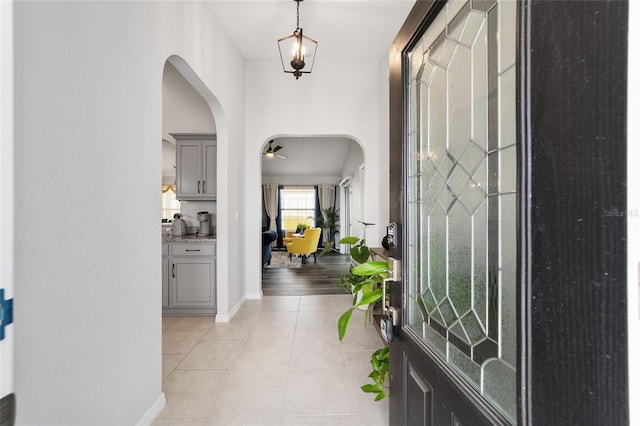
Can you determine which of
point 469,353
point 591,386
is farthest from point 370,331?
point 591,386

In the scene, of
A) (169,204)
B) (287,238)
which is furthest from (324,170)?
(169,204)

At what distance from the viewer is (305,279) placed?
512 centimetres

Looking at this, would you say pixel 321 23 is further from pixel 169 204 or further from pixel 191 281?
pixel 169 204

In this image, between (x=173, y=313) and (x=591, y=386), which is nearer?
(x=591, y=386)

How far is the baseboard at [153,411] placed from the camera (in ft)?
4.98

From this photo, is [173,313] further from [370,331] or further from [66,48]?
[66,48]

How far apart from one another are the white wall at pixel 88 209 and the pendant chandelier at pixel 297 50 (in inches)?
39.1

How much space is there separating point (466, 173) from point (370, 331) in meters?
2.43

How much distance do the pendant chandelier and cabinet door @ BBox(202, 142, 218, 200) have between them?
4.61 feet

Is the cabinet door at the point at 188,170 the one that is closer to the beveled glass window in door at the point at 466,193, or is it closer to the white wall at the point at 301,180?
the beveled glass window in door at the point at 466,193

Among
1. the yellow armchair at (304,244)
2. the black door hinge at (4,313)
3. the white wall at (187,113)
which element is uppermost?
the white wall at (187,113)

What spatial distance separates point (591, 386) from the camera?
403 mm
